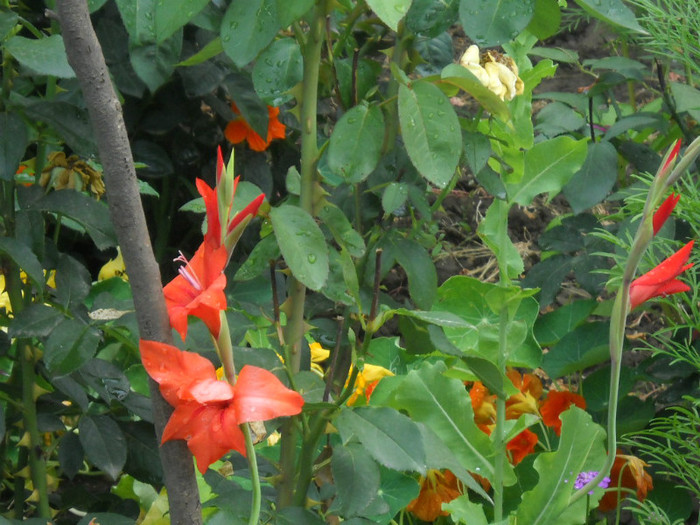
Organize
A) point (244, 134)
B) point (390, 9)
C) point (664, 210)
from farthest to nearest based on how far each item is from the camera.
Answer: point (244, 134)
point (390, 9)
point (664, 210)

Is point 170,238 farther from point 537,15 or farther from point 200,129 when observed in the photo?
point 537,15

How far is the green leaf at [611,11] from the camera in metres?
0.84

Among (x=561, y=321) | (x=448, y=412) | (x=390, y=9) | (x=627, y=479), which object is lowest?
(x=627, y=479)

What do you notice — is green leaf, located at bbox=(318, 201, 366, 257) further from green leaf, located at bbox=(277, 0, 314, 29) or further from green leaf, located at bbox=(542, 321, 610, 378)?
green leaf, located at bbox=(542, 321, 610, 378)

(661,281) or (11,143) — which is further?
(11,143)

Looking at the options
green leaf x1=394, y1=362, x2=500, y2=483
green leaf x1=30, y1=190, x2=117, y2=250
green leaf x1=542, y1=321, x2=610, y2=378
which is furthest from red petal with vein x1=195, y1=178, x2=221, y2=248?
green leaf x1=542, y1=321, x2=610, y2=378

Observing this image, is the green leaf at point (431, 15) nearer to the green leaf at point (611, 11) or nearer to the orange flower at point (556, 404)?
the green leaf at point (611, 11)

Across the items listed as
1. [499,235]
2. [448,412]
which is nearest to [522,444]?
[448,412]

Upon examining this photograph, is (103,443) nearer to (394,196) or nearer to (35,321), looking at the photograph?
(35,321)

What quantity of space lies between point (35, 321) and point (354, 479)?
44cm

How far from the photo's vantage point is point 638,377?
165 centimetres

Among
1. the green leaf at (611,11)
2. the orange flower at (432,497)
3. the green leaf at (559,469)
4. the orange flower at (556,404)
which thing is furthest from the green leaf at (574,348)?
the green leaf at (611,11)

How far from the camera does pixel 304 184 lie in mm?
917

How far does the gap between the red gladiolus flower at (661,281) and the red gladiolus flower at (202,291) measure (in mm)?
288
